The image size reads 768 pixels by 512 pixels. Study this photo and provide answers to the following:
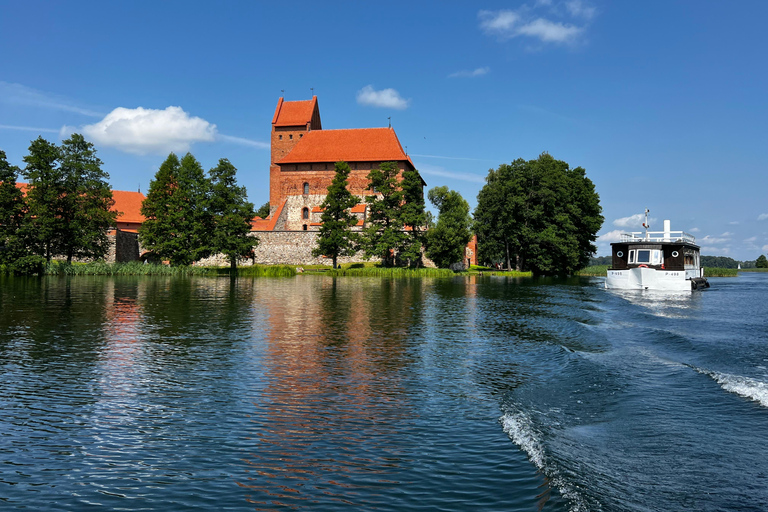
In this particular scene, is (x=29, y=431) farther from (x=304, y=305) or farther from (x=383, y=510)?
(x=304, y=305)

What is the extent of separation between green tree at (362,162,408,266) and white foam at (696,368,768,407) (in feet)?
186

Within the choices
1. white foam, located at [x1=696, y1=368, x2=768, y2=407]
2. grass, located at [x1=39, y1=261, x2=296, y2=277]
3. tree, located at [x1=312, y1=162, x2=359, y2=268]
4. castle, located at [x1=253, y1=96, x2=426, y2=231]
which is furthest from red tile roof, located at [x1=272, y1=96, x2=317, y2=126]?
white foam, located at [x1=696, y1=368, x2=768, y2=407]

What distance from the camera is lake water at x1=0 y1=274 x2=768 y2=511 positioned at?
5.86 m

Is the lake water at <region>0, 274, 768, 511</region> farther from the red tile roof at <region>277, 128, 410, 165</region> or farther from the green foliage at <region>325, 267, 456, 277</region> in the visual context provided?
the red tile roof at <region>277, 128, 410, 165</region>

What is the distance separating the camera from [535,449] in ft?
23.5

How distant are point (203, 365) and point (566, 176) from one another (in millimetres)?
73021

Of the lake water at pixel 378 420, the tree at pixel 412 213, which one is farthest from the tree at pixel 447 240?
the lake water at pixel 378 420

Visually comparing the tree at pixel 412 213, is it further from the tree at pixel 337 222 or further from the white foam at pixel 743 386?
the white foam at pixel 743 386

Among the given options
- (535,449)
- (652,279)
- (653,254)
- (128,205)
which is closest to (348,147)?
(128,205)

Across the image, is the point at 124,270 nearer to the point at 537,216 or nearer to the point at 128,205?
the point at 128,205

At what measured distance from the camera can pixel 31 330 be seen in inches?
687

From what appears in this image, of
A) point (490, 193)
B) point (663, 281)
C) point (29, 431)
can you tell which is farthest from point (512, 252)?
point (29, 431)

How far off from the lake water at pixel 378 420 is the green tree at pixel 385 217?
5010 cm

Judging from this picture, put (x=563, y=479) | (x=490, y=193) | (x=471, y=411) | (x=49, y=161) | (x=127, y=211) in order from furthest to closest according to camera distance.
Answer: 1. (x=127, y=211)
2. (x=490, y=193)
3. (x=49, y=161)
4. (x=471, y=411)
5. (x=563, y=479)
